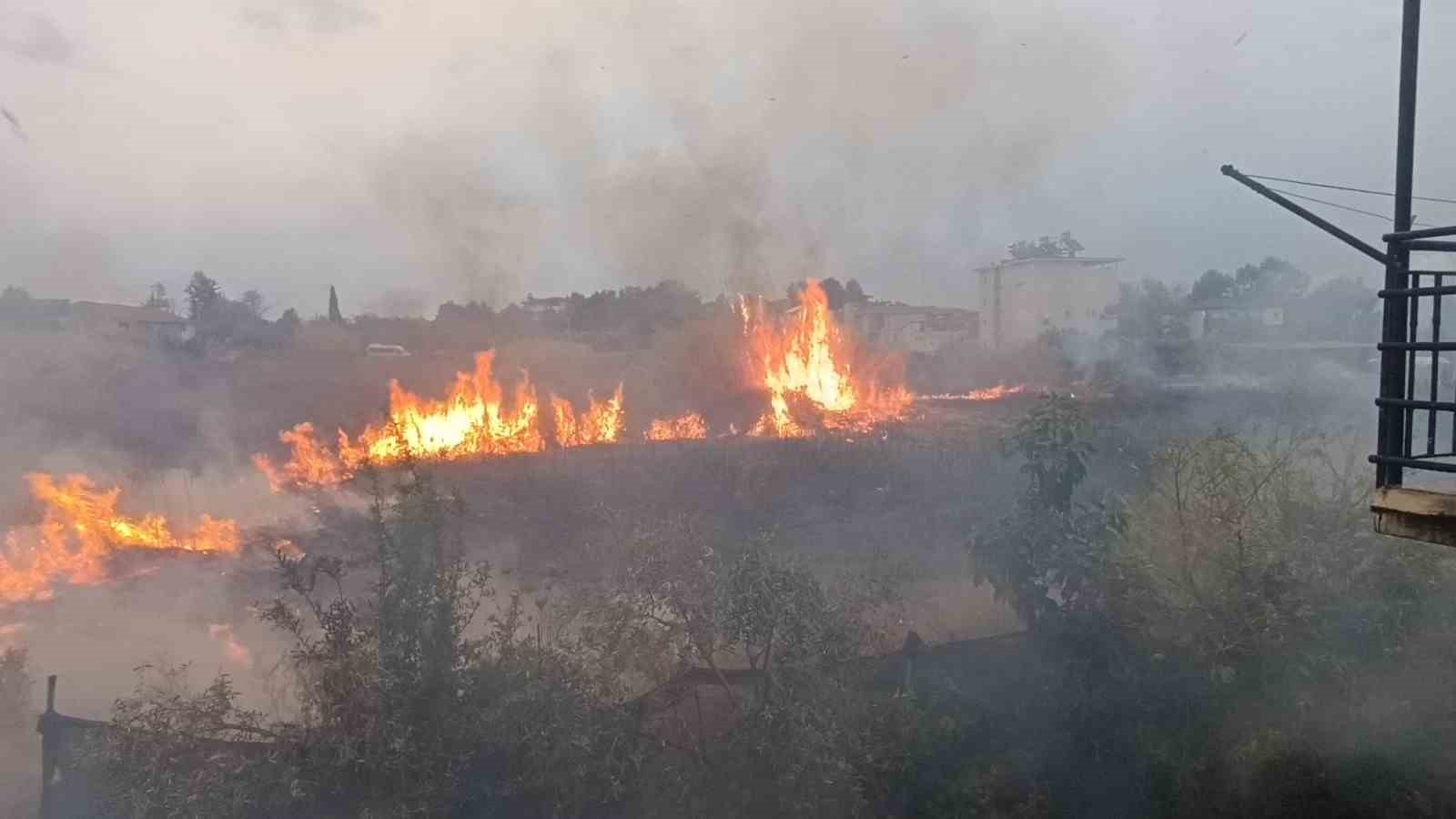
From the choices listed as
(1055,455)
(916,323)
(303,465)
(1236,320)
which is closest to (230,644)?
(303,465)

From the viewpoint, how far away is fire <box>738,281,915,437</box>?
2394 centimetres

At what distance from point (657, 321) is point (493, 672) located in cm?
3310

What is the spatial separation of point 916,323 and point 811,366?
26229 mm

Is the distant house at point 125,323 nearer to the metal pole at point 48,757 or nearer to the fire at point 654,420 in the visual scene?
the fire at point 654,420

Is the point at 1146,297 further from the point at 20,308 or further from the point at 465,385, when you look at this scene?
the point at 20,308

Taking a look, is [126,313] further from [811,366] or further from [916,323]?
[916,323]

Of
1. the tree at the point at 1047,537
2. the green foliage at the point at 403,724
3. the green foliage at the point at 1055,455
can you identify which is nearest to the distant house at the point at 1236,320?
the green foliage at the point at 1055,455

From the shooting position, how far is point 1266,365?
2662 centimetres

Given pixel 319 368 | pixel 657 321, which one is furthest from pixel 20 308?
pixel 657 321

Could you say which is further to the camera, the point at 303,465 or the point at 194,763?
the point at 303,465

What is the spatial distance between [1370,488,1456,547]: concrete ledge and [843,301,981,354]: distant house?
4318 cm

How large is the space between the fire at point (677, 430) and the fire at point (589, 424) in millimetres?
741

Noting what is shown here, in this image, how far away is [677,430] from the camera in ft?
71.5

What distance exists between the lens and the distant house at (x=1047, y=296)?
4341 cm
